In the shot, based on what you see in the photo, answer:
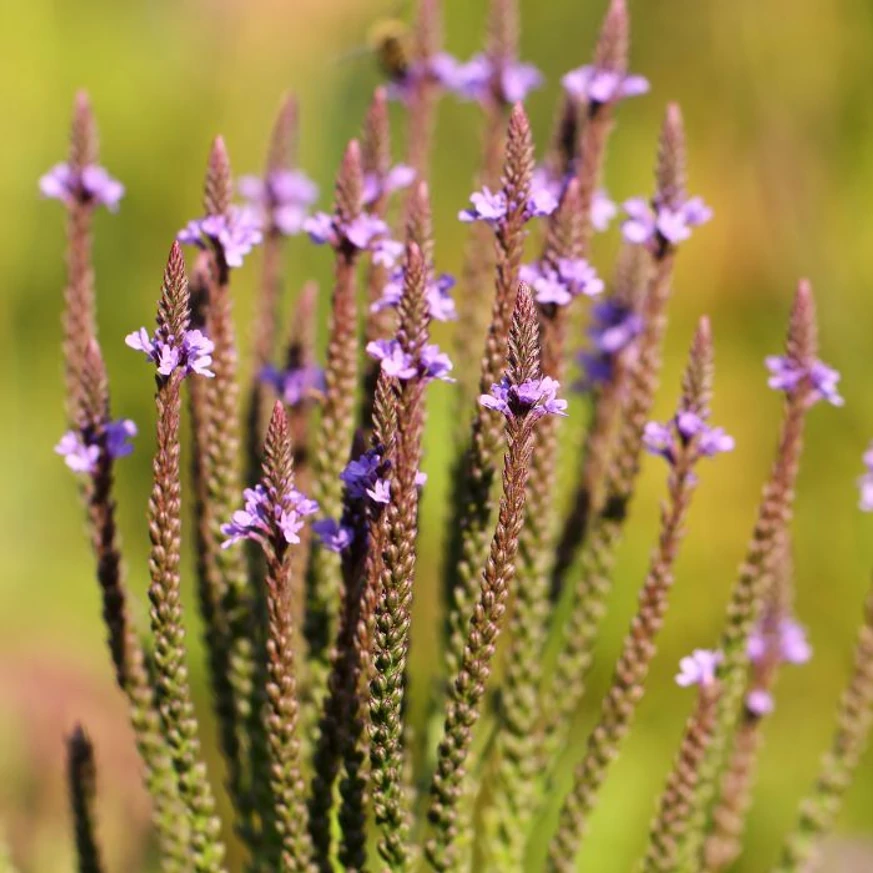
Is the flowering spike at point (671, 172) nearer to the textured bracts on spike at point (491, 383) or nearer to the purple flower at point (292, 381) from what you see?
the textured bracts on spike at point (491, 383)

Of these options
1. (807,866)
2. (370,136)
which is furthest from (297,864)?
A: (370,136)

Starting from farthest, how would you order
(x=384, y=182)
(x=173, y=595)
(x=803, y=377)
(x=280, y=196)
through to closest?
(x=280, y=196) < (x=384, y=182) < (x=803, y=377) < (x=173, y=595)

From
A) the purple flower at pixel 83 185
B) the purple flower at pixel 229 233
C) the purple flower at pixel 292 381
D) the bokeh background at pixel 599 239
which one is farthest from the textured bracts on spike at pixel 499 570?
the bokeh background at pixel 599 239

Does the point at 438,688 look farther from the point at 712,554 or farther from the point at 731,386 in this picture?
the point at 731,386

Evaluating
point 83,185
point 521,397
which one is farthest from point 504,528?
point 83,185

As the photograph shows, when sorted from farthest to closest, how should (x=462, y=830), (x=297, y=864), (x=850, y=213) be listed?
(x=850, y=213)
(x=462, y=830)
(x=297, y=864)

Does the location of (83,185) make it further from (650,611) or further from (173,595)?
(650,611)

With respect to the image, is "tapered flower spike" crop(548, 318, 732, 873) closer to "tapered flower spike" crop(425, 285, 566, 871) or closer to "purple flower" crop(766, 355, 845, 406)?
"purple flower" crop(766, 355, 845, 406)
